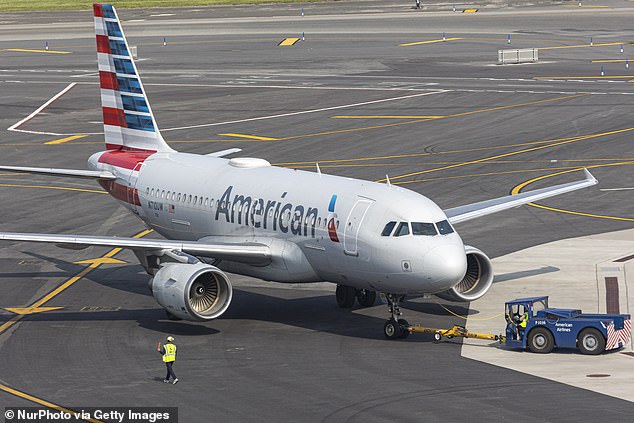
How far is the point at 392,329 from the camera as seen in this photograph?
4456 cm

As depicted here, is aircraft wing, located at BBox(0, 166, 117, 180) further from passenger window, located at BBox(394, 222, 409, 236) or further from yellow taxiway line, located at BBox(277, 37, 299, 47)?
yellow taxiway line, located at BBox(277, 37, 299, 47)

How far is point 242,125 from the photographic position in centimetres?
9825

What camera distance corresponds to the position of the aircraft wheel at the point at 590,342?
41.6m

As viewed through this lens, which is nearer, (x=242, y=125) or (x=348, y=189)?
(x=348, y=189)

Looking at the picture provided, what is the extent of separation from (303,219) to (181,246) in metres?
5.05

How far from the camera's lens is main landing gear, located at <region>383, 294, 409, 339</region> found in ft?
146

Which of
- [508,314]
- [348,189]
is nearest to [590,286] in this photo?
[508,314]

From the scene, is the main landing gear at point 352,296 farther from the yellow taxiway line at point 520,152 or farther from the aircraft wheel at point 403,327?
the yellow taxiway line at point 520,152

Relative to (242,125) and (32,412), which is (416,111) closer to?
(242,125)

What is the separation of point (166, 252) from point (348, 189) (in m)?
7.58

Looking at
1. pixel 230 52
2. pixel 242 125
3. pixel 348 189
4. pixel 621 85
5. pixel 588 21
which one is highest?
pixel 588 21

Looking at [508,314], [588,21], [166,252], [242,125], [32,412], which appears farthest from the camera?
[588,21]
